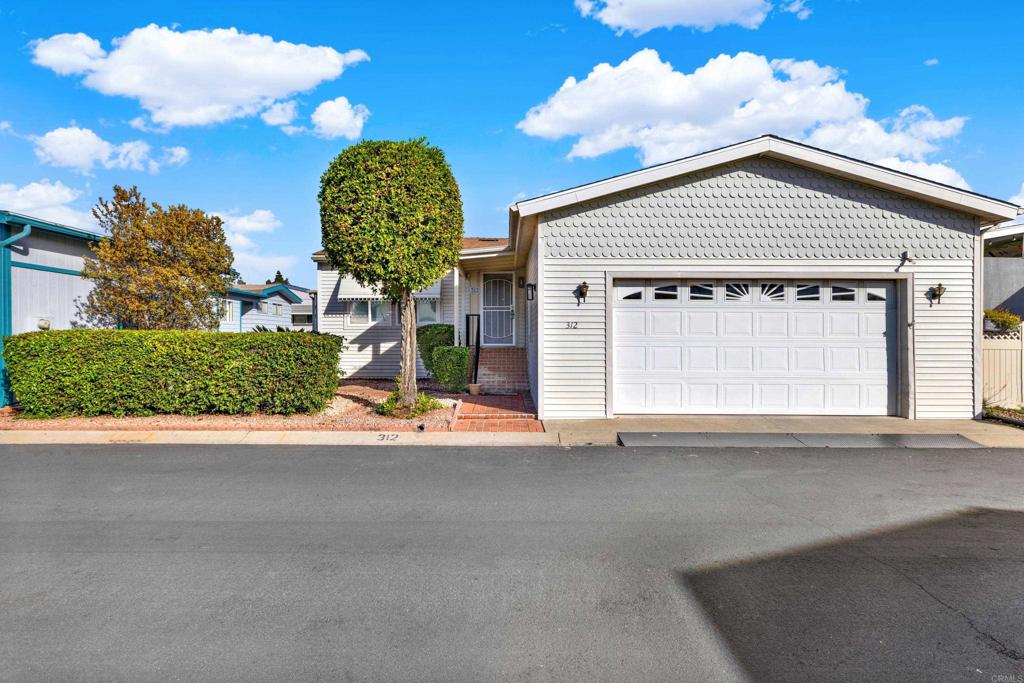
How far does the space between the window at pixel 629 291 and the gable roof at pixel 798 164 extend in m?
1.60

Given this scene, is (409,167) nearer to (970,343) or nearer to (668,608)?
(668,608)

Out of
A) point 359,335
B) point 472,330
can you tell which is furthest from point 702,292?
point 359,335

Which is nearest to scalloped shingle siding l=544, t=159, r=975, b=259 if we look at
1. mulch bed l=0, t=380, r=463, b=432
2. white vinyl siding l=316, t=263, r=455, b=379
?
mulch bed l=0, t=380, r=463, b=432

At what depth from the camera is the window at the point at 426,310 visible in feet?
55.6

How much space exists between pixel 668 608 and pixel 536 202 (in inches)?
292

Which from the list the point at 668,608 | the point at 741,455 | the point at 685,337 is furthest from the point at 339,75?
the point at 668,608

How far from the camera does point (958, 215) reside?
9.69 meters

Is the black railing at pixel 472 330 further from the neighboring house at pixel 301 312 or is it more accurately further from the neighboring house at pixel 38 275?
the neighboring house at pixel 301 312

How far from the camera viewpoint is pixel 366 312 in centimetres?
1719

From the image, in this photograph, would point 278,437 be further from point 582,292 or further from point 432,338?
point 432,338

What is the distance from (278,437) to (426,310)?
894 cm

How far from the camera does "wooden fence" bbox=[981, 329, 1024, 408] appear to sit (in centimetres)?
1003

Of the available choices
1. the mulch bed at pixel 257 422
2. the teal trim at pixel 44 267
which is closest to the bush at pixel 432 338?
the mulch bed at pixel 257 422

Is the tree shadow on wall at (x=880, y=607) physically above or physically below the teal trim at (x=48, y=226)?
below
